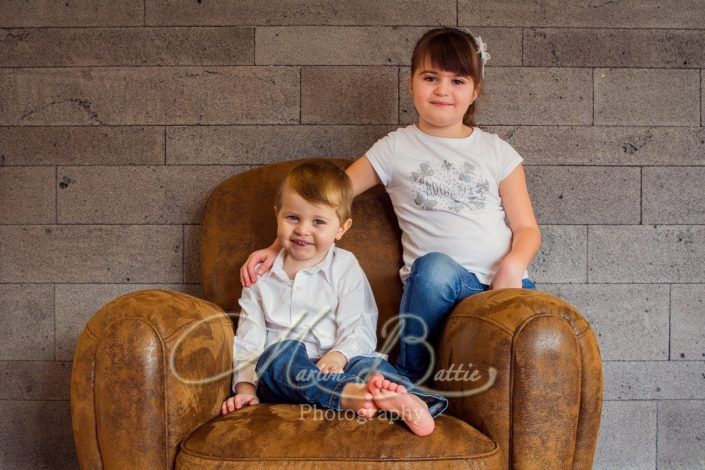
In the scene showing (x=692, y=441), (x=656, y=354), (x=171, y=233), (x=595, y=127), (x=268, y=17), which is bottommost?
(x=692, y=441)

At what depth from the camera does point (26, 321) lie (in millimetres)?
2268

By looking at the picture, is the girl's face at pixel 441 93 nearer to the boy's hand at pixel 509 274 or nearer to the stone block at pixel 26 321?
the boy's hand at pixel 509 274

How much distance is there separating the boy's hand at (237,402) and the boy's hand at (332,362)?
19 cm

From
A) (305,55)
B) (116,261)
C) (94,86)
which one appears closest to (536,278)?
(305,55)

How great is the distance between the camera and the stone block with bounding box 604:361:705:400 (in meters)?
2.27

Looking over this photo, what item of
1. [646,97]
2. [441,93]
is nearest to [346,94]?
[441,93]

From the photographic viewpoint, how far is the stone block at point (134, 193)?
7.46 ft

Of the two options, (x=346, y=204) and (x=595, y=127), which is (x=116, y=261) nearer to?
(x=346, y=204)

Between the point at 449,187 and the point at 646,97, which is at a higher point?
the point at 646,97

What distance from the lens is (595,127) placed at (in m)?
2.28

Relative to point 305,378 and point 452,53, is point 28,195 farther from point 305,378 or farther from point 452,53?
point 452,53

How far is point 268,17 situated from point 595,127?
127cm

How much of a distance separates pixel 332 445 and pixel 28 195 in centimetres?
164

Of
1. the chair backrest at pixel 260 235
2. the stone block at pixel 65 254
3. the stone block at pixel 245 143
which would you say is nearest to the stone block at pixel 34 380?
the stone block at pixel 65 254
